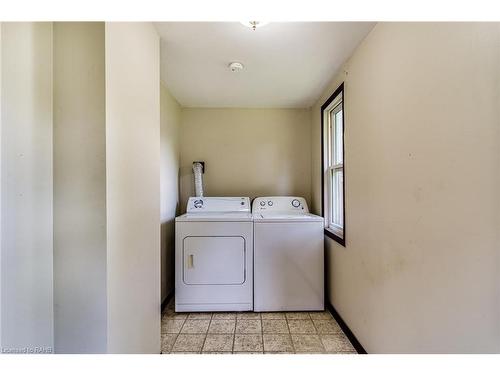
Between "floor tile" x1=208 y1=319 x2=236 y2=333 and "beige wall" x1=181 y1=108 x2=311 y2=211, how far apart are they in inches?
56.8

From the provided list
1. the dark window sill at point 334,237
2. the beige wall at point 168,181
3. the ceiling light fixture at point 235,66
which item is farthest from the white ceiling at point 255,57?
the dark window sill at point 334,237

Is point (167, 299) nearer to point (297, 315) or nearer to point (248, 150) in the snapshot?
point (297, 315)

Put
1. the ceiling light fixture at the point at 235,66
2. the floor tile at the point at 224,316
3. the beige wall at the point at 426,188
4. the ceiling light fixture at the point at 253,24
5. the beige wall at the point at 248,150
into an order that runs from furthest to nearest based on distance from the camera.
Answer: the beige wall at the point at 248,150
the floor tile at the point at 224,316
the ceiling light fixture at the point at 235,66
the ceiling light fixture at the point at 253,24
the beige wall at the point at 426,188

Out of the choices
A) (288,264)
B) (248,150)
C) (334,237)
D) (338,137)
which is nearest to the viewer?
(334,237)

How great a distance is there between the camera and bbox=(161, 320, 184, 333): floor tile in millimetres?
1944

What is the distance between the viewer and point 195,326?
6.56 ft

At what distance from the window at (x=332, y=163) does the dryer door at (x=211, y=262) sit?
3.15ft

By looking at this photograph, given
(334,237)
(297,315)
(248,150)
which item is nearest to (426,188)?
(334,237)

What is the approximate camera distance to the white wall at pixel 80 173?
91 cm

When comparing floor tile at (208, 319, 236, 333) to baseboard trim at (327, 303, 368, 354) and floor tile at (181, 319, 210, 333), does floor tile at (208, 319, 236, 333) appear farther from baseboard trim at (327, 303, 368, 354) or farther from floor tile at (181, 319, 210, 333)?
baseboard trim at (327, 303, 368, 354)

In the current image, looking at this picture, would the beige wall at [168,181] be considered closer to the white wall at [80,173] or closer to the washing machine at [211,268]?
the washing machine at [211,268]

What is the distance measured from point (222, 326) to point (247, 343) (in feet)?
1.04

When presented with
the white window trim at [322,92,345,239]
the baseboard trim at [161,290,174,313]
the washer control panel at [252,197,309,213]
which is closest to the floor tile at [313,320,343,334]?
the white window trim at [322,92,345,239]

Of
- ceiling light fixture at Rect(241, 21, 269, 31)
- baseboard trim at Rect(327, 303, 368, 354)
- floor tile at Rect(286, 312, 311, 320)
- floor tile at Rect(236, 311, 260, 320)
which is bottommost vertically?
floor tile at Rect(286, 312, 311, 320)
